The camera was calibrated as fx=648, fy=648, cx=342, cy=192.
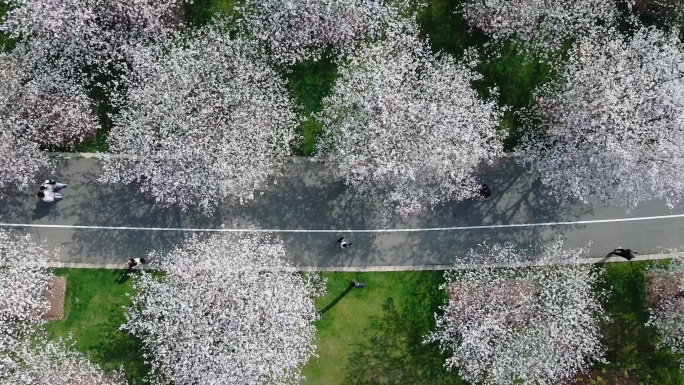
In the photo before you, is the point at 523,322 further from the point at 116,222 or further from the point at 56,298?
the point at 56,298

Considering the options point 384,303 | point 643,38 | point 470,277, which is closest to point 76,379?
point 384,303

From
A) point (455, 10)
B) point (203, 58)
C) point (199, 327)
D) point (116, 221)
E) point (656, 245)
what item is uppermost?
point (455, 10)

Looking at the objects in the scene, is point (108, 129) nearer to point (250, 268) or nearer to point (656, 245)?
point (250, 268)

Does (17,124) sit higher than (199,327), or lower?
higher

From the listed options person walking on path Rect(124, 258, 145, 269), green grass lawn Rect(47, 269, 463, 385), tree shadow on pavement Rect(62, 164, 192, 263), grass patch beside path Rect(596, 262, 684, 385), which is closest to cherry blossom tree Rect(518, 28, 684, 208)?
grass patch beside path Rect(596, 262, 684, 385)

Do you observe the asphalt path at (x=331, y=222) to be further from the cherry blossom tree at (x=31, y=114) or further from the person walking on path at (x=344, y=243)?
the cherry blossom tree at (x=31, y=114)
